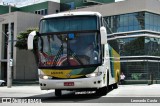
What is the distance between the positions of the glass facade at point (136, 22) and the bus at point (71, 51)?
37739mm

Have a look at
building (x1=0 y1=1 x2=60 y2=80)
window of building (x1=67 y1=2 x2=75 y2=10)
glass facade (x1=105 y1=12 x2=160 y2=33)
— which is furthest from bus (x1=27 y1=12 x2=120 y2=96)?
window of building (x1=67 y1=2 x2=75 y2=10)

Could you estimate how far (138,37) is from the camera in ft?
177

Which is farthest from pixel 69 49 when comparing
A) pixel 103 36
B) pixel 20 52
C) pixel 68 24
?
pixel 20 52

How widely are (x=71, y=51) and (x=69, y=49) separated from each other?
0.14m

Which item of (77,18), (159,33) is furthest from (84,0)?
(77,18)

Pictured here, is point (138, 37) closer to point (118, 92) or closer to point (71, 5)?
point (71, 5)

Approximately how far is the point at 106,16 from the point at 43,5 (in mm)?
18786

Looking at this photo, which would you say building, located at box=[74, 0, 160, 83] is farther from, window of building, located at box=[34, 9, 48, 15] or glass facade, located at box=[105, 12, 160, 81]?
window of building, located at box=[34, 9, 48, 15]

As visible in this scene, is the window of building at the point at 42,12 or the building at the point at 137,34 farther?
the window of building at the point at 42,12

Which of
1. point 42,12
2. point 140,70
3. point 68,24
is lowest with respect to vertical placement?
point 140,70

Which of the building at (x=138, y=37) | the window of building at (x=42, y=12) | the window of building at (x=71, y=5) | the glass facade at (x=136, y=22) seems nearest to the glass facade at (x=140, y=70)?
the building at (x=138, y=37)

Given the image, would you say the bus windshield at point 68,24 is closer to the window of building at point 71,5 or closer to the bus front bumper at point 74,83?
the bus front bumper at point 74,83

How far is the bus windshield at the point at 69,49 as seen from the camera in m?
16.8

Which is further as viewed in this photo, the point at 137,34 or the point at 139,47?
the point at 137,34
